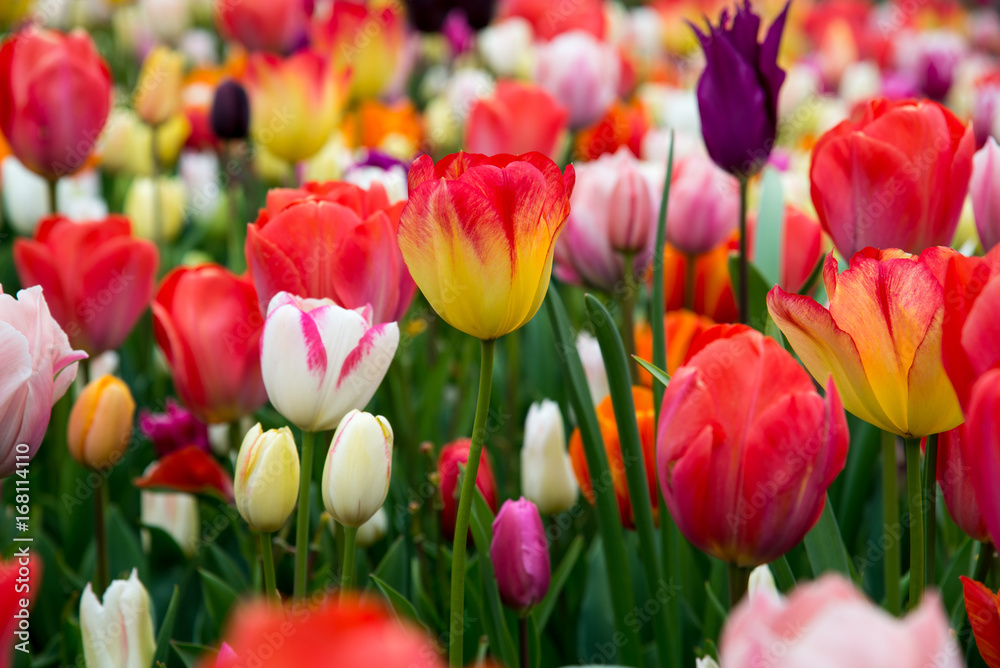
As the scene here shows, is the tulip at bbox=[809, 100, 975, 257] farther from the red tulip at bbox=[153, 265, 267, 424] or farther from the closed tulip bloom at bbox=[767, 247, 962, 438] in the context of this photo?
the red tulip at bbox=[153, 265, 267, 424]

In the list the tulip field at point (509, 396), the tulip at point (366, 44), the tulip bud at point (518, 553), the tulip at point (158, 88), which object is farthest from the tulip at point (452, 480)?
the tulip at point (366, 44)

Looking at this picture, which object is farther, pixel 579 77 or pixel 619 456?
pixel 579 77

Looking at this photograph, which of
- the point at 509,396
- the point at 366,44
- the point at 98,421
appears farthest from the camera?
the point at 366,44

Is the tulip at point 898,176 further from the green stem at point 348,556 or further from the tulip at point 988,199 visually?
the green stem at point 348,556

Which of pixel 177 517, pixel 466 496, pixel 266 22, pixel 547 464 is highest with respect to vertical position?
pixel 266 22

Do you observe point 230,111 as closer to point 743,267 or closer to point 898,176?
point 743,267

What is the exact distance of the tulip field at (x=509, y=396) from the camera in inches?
18.2

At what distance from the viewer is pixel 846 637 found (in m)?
0.23

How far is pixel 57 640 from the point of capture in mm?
834

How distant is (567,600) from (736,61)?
1.62 feet

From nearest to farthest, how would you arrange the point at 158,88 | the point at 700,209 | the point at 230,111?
the point at 700,209
the point at 230,111
the point at 158,88

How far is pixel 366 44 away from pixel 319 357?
1.37 m

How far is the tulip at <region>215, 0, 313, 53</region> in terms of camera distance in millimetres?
1767

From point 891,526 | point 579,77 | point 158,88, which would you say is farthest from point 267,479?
point 579,77
